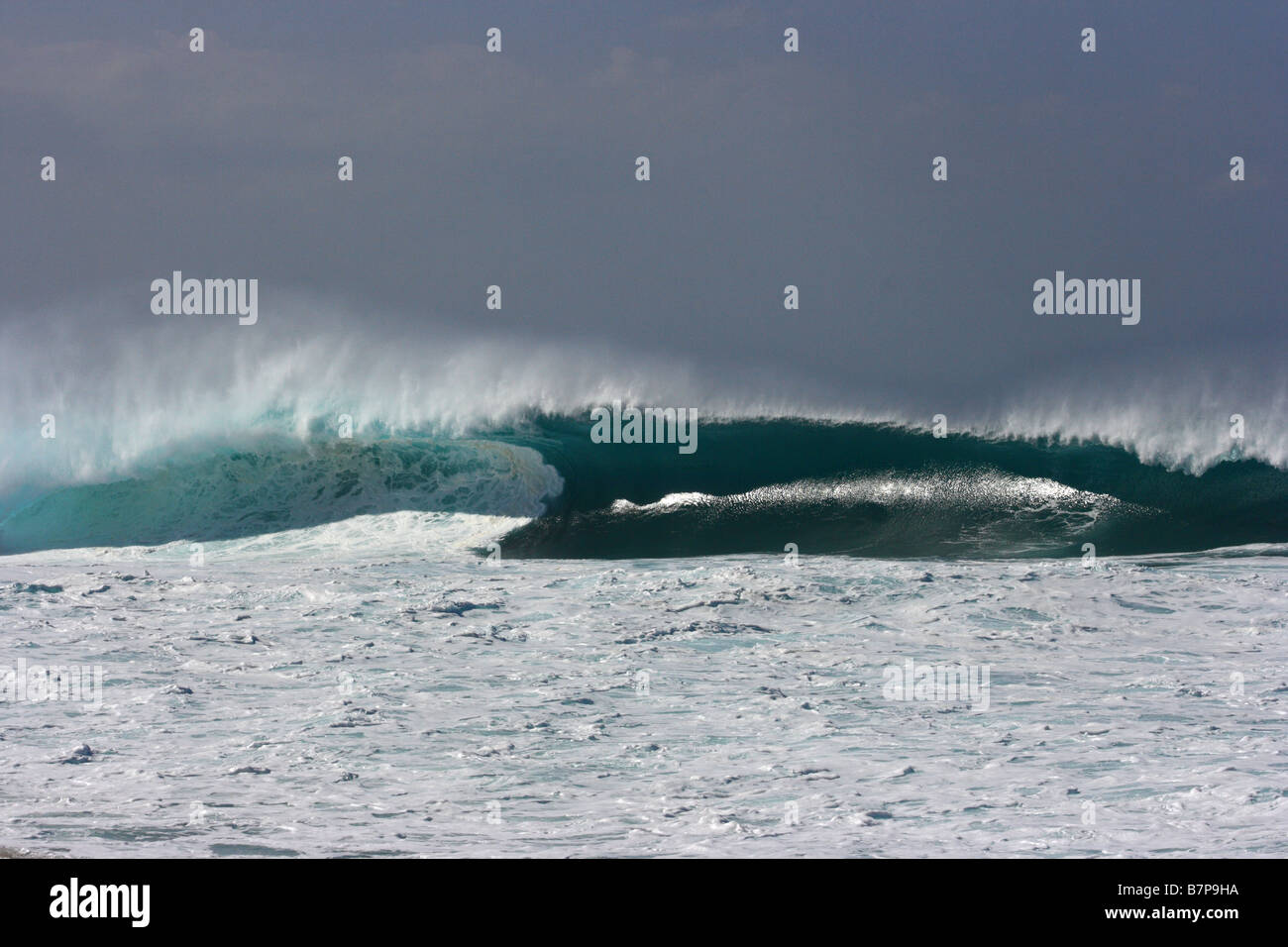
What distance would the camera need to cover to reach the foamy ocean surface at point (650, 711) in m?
6.59

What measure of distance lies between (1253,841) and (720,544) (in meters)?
9.29

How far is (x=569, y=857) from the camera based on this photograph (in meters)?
6.19

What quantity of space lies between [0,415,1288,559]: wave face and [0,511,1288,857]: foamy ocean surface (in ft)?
5.11

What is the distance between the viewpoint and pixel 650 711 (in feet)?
Answer: 28.9

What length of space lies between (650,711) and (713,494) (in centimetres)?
832

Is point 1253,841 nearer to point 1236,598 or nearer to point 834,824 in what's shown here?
point 834,824

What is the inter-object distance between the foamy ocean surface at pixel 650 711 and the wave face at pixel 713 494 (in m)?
1.56

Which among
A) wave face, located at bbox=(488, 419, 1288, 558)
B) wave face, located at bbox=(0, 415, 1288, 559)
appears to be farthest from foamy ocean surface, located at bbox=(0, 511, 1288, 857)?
wave face, located at bbox=(0, 415, 1288, 559)

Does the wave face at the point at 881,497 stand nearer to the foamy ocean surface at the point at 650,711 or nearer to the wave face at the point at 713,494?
the wave face at the point at 713,494

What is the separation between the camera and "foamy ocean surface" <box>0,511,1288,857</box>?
21.6ft

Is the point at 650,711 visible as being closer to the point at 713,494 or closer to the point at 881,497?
the point at 713,494

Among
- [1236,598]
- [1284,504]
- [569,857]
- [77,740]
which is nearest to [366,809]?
[569,857]

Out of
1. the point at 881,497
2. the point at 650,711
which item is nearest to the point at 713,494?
the point at 881,497

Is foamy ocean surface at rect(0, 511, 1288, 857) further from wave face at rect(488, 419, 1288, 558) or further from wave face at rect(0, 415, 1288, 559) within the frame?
wave face at rect(0, 415, 1288, 559)
